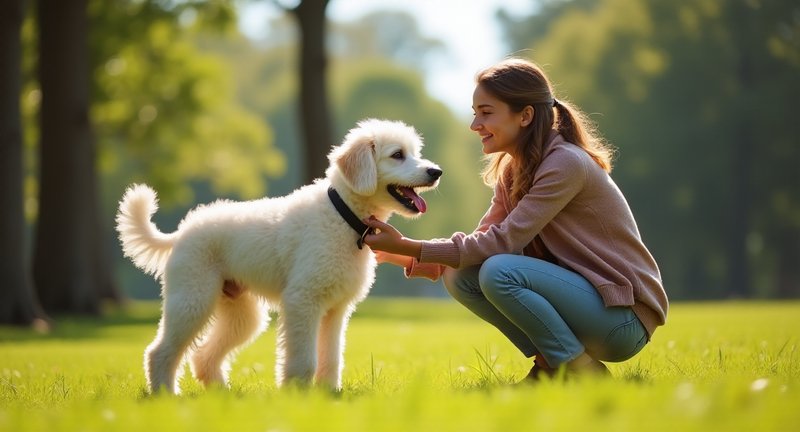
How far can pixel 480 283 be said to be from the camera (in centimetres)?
527

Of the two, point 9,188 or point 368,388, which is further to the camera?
point 9,188

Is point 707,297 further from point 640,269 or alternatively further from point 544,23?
point 640,269

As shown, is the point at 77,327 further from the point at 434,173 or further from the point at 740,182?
the point at 740,182

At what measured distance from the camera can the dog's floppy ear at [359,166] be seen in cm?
555

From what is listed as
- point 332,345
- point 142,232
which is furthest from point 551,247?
point 142,232

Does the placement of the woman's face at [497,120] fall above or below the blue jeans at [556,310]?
above

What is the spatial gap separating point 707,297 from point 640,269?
3664cm

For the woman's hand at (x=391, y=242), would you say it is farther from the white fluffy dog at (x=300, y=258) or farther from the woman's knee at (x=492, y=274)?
the woman's knee at (x=492, y=274)

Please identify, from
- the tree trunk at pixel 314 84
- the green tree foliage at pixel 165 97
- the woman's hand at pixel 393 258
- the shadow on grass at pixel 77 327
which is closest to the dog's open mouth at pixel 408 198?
the woman's hand at pixel 393 258

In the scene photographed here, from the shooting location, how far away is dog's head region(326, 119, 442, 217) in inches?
220

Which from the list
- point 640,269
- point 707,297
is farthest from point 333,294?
point 707,297

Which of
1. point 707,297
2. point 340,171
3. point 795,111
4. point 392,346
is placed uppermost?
point 340,171

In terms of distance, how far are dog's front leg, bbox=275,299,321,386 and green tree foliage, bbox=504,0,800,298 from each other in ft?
104

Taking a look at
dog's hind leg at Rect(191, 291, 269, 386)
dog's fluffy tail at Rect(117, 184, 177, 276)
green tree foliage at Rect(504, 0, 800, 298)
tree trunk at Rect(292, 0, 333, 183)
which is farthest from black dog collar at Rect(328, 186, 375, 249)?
green tree foliage at Rect(504, 0, 800, 298)
